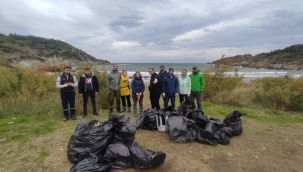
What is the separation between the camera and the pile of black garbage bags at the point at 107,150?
9.20 ft

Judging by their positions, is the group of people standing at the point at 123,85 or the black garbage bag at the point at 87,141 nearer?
the black garbage bag at the point at 87,141

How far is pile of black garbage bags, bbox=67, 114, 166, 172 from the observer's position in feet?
9.20

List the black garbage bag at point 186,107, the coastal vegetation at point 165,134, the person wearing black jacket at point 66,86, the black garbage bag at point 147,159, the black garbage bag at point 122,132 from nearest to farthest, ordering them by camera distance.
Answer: the black garbage bag at point 147,159, the coastal vegetation at point 165,134, the black garbage bag at point 122,132, the black garbage bag at point 186,107, the person wearing black jacket at point 66,86

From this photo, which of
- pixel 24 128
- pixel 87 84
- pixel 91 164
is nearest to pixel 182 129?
pixel 91 164

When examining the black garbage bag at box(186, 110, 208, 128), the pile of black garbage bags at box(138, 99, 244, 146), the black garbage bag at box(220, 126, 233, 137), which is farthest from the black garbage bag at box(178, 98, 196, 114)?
the black garbage bag at box(220, 126, 233, 137)

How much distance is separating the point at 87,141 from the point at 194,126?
2.27 metres

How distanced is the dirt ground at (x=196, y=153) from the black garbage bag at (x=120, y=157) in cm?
12

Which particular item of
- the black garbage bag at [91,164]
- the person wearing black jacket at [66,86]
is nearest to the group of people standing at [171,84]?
the person wearing black jacket at [66,86]

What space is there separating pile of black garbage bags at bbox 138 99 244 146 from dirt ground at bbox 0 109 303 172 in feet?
0.48

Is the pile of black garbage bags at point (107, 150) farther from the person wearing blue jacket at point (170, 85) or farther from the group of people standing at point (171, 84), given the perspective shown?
the person wearing blue jacket at point (170, 85)

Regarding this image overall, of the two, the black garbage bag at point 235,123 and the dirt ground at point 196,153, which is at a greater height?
the black garbage bag at point 235,123

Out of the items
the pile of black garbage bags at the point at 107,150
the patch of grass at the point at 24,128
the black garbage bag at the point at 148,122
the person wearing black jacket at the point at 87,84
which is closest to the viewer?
the pile of black garbage bags at the point at 107,150

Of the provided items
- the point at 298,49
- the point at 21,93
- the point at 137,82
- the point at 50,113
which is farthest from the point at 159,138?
the point at 298,49

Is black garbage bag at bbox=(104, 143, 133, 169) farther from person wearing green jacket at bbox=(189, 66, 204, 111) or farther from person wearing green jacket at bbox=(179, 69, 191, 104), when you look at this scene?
person wearing green jacket at bbox=(189, 66, 204, 111)
